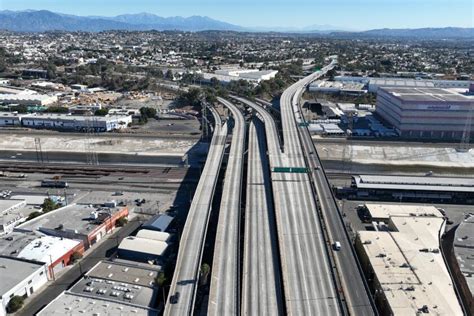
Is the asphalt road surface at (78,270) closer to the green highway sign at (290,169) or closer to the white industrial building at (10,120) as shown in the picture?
the green highway sign at (290,169)

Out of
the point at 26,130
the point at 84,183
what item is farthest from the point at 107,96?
the point at 84,183

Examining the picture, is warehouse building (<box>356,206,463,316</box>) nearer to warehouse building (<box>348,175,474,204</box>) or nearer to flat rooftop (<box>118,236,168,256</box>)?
warehouse building (<box>348,175,474,204</box>)

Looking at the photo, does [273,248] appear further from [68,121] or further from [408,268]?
[68,121]

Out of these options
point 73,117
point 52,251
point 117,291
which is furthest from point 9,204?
point 73,117

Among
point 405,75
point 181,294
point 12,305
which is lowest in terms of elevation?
point 12,305

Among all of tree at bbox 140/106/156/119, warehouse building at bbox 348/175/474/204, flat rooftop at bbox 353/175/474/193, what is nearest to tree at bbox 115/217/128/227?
warehouse building at bbox 348/175/474/204

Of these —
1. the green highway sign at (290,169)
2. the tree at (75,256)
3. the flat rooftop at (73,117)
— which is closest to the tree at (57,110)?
the flat rooftop at (73,117)

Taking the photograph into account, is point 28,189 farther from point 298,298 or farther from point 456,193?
point 456,193
